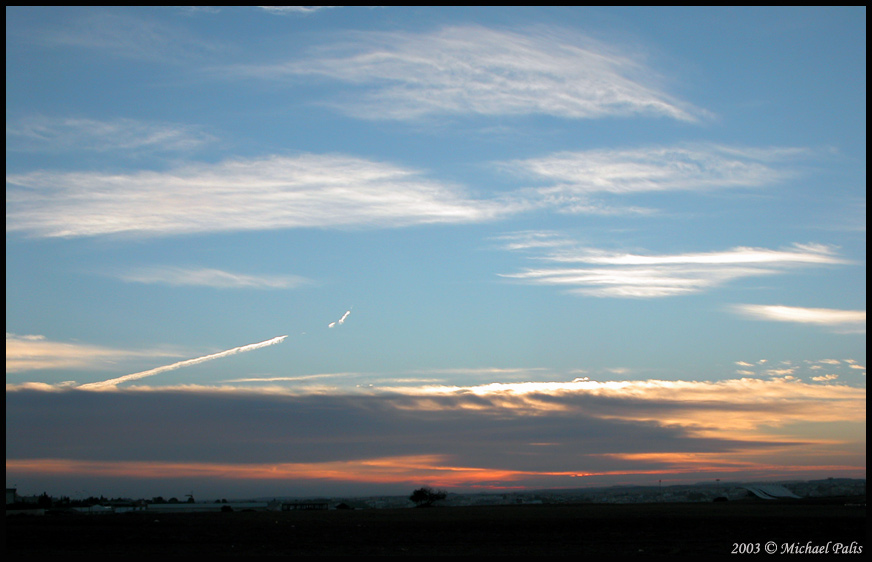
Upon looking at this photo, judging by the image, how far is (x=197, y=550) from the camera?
51.6 meters

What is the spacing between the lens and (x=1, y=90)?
3244 centimetres

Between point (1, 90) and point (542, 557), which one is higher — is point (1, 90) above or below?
above

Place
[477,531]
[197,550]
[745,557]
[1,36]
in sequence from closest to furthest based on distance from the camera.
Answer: [1,36] → [745,557] → [197,550] → [477,531]

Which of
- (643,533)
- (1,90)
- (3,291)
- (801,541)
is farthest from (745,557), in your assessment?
(1,90)

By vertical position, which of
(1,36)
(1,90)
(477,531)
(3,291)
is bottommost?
(477,531)

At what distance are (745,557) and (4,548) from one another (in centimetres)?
4851

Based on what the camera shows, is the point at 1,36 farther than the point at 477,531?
No

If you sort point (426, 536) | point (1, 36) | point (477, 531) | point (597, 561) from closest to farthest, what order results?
point (1, 36), point (597, 561), point (426, 536), point (477, 531)

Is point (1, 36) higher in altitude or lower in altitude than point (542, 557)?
higher

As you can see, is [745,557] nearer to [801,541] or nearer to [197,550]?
[801,541]

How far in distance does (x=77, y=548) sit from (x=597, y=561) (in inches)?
1460

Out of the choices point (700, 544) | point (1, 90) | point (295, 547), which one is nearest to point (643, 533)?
point (700, 544)

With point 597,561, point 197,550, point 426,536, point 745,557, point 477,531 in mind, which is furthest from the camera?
point 477,531

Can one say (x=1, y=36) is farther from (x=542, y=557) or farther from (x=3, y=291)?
(x=542, y=557)
